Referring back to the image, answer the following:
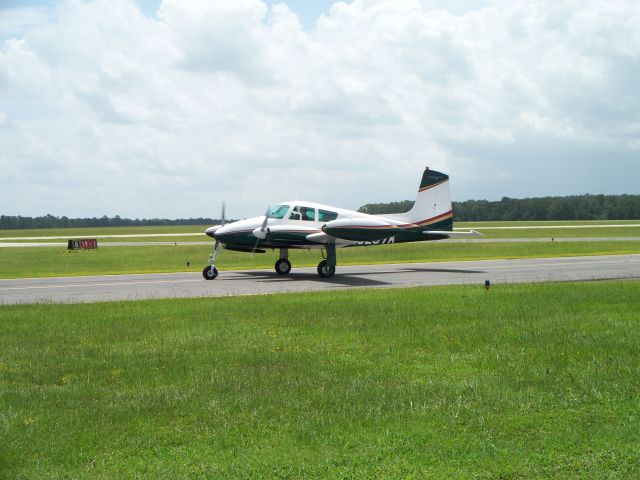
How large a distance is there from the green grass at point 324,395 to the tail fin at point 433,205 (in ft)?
50.4

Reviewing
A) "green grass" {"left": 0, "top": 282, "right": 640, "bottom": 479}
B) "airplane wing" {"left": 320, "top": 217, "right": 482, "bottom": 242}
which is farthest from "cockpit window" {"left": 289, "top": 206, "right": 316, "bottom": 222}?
"green grass" {"left": 0, "top": 282, "right": 640, "bottom": 479}

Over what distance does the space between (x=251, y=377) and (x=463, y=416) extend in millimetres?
3199

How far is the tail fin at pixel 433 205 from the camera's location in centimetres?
3066

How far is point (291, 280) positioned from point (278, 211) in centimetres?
292

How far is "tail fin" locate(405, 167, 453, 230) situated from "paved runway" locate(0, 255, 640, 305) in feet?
7.09

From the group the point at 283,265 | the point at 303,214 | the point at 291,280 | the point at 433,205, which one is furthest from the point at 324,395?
the point at 433,205

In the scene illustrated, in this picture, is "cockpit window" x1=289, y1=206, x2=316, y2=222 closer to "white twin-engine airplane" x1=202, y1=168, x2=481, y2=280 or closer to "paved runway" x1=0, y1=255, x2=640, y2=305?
"white twin-engine airplane" x1=202, y1=168, x2=481, y2=280

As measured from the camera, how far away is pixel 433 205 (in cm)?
3097

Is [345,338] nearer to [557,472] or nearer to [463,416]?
[463,416]

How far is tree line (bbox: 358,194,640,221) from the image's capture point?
165 metres

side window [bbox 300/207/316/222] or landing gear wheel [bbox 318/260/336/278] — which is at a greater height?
side window [bbox 300/207/316/222]

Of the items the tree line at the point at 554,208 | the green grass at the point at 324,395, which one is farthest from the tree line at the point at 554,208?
the green grass at the point at 324,395

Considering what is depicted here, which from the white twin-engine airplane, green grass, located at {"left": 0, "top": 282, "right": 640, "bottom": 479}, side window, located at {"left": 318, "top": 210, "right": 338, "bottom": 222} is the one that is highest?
side window, located at {"left": 318, "top": 210, "right": 338, "bottom": 222}

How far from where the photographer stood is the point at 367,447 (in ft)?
22.4
